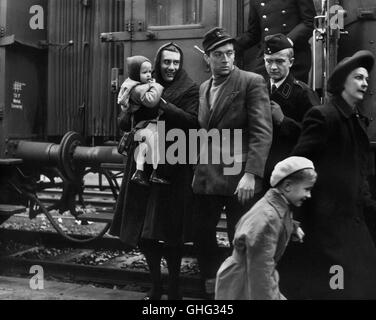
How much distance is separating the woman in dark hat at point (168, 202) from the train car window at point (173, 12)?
1.29 metres

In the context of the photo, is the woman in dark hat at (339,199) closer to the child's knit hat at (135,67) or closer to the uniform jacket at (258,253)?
the uniform jacket at (258,253)

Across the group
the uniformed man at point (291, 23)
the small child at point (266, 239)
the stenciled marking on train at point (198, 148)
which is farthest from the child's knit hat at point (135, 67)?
the small child at point (266, 239)

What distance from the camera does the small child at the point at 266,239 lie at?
2.79 metres

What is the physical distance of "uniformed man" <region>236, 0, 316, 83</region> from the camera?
14.4 ft

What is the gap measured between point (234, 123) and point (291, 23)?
118 cm

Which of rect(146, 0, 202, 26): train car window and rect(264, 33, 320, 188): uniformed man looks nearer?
rect(264, 33, 320, 188): uniformed man

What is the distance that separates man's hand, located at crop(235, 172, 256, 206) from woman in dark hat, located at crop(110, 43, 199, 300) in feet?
2.23

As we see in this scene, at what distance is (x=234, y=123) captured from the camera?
383 centimetres

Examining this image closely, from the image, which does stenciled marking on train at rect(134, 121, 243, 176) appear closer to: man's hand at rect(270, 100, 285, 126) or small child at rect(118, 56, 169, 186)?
small child at rect(118, 56, 169, 186)

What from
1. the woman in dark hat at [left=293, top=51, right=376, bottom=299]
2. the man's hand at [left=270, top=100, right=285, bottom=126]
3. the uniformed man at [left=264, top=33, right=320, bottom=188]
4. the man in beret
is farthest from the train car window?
the woman in dark hat at [left=293, top=51, right=376, bottom=299]

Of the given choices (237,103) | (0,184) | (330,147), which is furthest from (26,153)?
(330,147)
